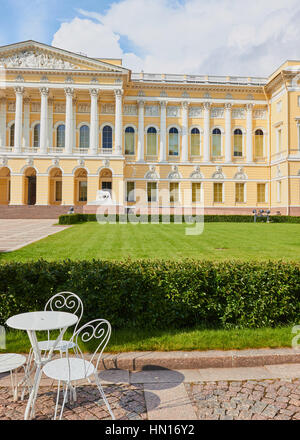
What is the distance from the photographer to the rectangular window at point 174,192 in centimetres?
4038

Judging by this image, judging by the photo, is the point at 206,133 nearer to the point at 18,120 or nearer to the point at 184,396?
the point at 18,120

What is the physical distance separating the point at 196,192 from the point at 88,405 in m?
37.9

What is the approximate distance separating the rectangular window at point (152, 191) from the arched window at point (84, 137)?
27.4 feet

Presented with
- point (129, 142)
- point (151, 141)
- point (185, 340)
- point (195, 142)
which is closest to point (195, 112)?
point (195, 142)

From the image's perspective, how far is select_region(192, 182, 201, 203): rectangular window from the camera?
4047cm

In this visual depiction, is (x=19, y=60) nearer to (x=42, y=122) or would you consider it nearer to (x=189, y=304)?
(x=42, y=122)

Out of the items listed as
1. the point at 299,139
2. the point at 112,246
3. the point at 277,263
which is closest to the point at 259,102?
the point at 299,139

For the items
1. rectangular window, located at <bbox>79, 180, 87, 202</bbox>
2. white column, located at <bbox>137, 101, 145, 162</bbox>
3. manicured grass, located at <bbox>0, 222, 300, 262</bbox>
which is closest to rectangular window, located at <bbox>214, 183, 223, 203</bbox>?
white column, located at <bbox>137, 101, 145, 162</bbox>

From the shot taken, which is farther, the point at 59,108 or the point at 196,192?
the point at 196,192

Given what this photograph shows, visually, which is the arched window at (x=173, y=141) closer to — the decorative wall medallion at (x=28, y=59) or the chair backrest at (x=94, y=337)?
the decorative wall medallion at (x=28, y=59)

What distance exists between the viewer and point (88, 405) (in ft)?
12.0

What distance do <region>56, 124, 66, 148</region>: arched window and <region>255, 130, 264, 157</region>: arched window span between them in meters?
22.3

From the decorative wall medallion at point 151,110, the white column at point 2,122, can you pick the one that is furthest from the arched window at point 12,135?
the decorative wall medallion at point 151,110

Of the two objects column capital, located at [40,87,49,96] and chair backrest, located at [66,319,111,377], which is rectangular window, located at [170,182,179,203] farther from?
chair backrest, located at [66,319,111,377]
